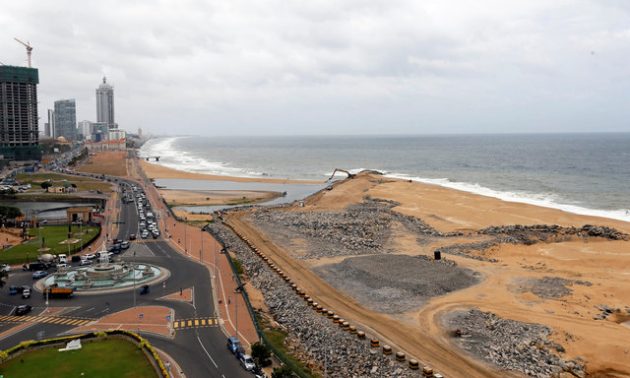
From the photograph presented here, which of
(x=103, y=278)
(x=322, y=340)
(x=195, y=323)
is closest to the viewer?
(x=322, y=340)

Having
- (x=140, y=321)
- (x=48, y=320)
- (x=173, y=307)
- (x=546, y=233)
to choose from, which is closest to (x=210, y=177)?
(x=546, y=233)

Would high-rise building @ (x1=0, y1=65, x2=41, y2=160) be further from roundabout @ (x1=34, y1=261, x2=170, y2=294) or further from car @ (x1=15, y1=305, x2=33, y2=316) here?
car @ (x1=15, y1=305, x2=33, y2=316)

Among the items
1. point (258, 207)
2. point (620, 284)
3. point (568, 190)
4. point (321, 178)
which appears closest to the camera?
point (620, 284)

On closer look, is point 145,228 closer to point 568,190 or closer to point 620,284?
point 620,284

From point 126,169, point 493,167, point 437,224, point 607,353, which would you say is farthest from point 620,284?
point 126,169

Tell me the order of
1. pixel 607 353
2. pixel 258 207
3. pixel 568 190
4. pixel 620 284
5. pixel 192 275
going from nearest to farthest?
pixel 607 353
pixel 620 284
pixel 192 275
pixel 258 207
pixel 568 190

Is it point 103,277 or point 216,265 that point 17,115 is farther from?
point 103,277
